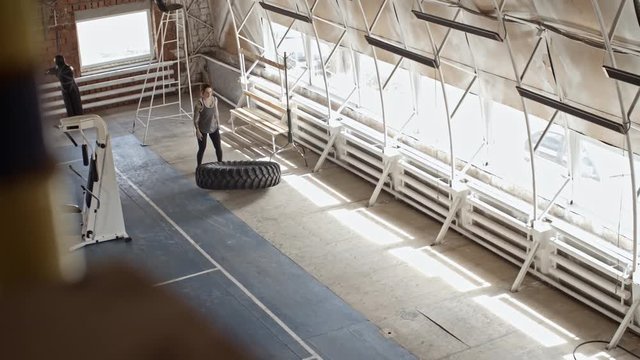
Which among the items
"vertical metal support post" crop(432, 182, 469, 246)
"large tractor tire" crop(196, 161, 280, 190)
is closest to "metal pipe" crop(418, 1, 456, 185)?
"vertical metal support post" crop(432, 182, 469, 246)

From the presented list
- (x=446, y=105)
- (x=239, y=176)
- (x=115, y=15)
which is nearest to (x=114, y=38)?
(x=115, y=15)

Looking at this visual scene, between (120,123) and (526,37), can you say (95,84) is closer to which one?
(120,123)

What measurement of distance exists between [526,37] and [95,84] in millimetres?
10352

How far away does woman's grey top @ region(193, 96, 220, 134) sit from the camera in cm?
1305

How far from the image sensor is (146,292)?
68 cm

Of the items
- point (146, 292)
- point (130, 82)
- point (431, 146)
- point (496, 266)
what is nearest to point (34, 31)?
point (146, 292)

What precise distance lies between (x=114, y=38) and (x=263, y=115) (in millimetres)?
4536

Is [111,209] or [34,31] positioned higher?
[34,31]

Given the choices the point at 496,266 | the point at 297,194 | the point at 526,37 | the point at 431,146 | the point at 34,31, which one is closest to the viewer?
the point at 34,31

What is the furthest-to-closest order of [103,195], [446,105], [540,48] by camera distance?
[103,195] < [446,105] < [540,48]

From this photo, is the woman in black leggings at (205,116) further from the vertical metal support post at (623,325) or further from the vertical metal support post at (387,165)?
the vertical metal support post at (623,325)

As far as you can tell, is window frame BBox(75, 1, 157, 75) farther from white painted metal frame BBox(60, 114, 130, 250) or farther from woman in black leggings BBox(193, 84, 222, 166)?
white painted metal frame BBox(60, 114, 130, 250)

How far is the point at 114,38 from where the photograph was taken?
58.7 feet

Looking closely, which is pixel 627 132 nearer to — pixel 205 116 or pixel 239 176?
pixel 239 176
